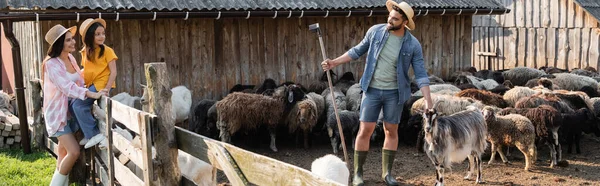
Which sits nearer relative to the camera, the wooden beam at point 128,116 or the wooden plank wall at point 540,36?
the wooden beam at point 128,116

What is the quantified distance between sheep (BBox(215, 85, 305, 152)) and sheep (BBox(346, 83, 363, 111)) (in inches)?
44.1

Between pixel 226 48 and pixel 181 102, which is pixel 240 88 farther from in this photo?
pixel 181 102

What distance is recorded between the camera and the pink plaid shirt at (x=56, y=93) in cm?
674

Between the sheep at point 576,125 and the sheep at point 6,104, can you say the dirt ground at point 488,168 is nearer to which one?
the sheep at point 576,125

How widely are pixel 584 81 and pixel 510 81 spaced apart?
162 centimetres

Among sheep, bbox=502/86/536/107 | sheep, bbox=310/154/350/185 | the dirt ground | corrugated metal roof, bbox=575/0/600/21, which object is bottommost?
the dirt ground

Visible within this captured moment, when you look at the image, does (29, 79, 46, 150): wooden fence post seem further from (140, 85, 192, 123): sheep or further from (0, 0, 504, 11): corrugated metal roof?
(140, 85, 192, 123): sheep

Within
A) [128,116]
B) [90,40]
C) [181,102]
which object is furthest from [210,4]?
[128,116]

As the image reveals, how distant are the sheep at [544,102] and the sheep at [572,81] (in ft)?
9.60

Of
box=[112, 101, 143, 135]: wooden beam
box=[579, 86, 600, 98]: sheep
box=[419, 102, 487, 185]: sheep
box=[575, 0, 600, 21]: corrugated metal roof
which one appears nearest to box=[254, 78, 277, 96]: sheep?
box=[419, 102, 487, 185]: sheep

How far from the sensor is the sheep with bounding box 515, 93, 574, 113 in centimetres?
1096

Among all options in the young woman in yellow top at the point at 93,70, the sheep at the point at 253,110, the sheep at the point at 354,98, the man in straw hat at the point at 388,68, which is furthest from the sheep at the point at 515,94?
the young woman in yellow top at the point at 93,70

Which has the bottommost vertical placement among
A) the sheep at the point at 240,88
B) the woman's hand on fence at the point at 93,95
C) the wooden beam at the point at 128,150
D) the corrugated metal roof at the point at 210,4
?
the wooden beam at the point at 128,150

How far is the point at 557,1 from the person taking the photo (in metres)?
21.3
